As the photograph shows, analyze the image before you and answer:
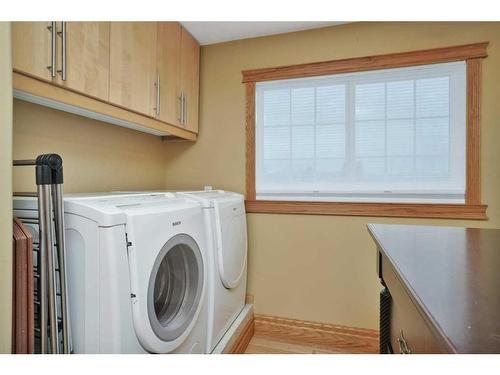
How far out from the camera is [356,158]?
197 cm

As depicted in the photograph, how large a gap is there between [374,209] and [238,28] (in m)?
1.65

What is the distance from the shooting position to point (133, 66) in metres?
1.49

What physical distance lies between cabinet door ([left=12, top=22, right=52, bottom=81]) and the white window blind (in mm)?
1425

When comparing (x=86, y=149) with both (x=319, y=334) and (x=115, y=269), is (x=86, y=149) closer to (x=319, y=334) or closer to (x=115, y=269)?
(x=115, y=269)

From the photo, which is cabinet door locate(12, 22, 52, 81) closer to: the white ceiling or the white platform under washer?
the white platform under washer

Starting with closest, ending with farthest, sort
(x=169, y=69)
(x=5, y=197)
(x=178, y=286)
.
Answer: (x=5, y=197), (x=178, y=286), (x=169, y=69)

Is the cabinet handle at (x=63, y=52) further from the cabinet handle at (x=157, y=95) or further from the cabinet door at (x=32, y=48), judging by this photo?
the cabinet handle at (x=157, y=95)

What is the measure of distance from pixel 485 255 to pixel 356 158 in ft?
4.05

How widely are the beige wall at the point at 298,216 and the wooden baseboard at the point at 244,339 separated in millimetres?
142

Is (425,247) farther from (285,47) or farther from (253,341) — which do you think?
(285,47)

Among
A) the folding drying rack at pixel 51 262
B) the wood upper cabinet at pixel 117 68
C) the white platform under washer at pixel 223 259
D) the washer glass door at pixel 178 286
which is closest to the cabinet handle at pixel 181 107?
the wood upper cabinet at pixel 117 68

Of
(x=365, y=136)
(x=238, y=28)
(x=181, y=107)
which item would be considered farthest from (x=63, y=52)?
(x=365, y=136)
